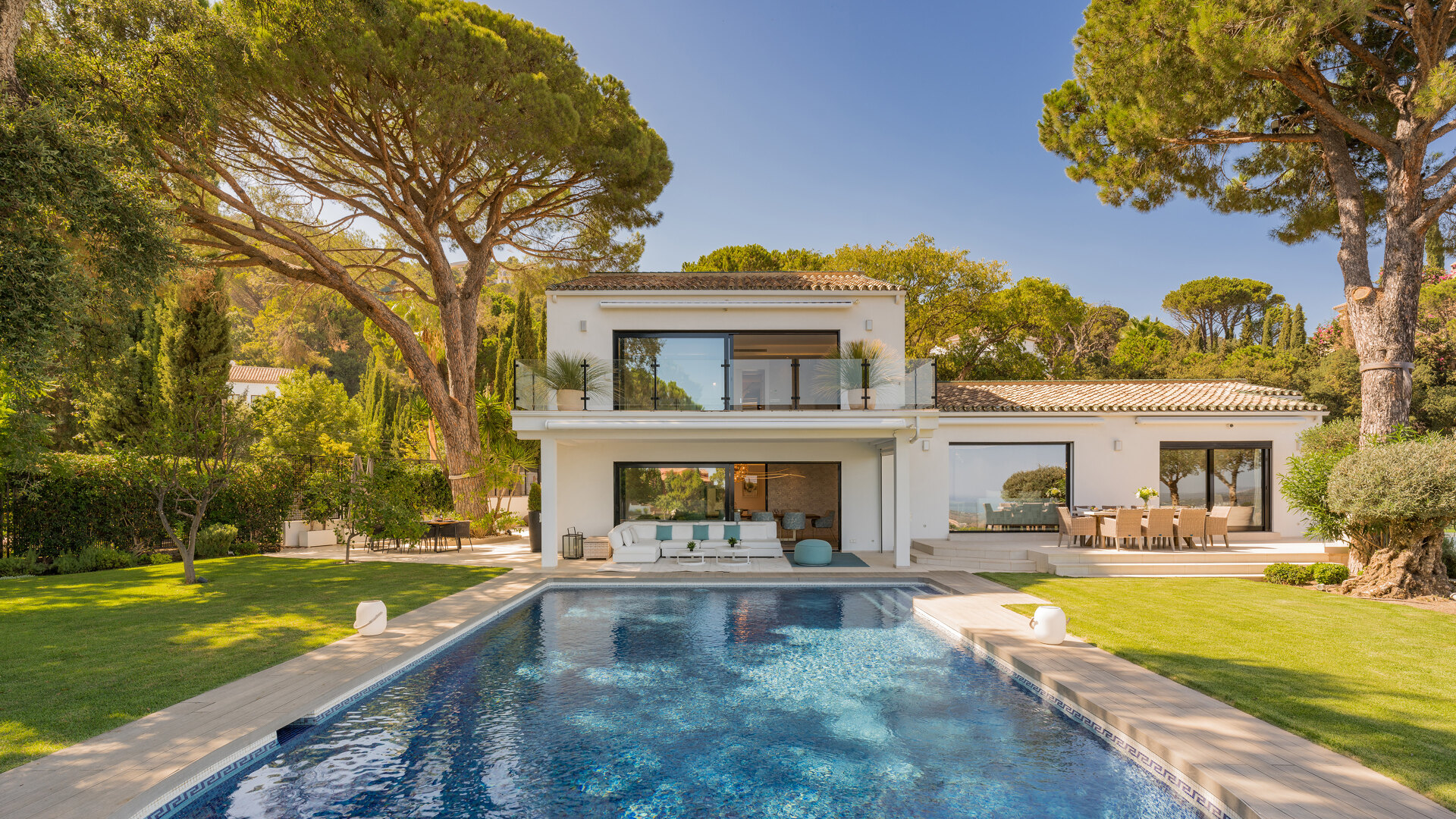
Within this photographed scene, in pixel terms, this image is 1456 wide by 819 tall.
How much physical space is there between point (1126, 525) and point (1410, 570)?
385cm

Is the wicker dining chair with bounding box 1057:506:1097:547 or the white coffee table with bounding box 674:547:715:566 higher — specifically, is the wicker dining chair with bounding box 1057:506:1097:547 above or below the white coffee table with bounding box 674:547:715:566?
above

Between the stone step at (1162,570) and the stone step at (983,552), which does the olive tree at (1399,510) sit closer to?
the stone step at (1162,570)

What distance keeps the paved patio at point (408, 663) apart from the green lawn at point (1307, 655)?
306 millimetres

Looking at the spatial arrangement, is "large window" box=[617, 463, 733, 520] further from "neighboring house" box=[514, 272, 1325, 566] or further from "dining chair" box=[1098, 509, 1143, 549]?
"dining chair" box=[1098, 509, 1143, 549]

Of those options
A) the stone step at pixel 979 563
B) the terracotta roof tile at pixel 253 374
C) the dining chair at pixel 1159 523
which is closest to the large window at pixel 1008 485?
the stone step at pixel 979 563

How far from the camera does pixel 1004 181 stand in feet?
83.9

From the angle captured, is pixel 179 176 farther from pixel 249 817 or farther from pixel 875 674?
pixel 875 674

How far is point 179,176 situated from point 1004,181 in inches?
1002

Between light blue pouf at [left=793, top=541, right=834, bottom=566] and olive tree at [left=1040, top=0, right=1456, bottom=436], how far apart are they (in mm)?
9578

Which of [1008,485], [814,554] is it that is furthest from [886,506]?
[1008,485]

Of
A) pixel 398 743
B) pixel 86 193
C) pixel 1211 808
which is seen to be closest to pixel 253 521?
pixel 86 193

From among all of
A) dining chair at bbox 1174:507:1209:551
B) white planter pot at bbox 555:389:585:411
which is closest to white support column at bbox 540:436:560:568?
white planter pot at bbox 555:389:585:411

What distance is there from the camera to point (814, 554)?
13.0m

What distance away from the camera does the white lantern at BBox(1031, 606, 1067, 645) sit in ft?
23.7
